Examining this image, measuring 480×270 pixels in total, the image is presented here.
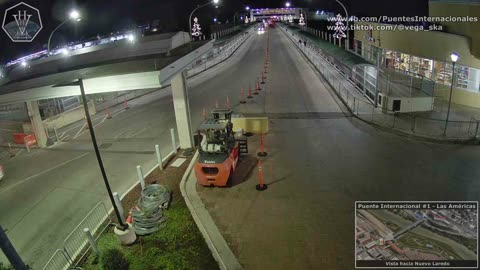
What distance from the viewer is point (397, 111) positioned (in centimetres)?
1892

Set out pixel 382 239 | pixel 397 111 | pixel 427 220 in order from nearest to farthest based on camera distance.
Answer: pixel 382 239, pixel 427 220, pixel 397 111

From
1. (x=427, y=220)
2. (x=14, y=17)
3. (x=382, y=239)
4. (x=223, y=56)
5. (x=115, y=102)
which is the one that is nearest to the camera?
(x=382, y=239)

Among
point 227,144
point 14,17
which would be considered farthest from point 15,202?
point 14,17

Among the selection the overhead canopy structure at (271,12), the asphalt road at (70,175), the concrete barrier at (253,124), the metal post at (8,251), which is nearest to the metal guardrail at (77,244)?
the asphalt road at (70,175)

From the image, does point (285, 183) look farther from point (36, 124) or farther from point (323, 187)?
point (36, 124)

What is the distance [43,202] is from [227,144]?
7866mm

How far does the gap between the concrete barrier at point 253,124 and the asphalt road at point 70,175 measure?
3.70 meters

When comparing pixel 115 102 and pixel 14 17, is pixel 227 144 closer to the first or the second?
pixel 115 102

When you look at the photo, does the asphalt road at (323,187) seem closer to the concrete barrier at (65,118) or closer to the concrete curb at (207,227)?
the concrete curb at (207,227)

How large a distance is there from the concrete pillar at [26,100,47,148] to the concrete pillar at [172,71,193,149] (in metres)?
9.49

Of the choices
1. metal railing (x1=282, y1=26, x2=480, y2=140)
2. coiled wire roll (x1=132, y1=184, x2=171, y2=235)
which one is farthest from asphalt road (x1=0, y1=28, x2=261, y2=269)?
metal railing (x1=282, y1=26, x2=480, y2=140)

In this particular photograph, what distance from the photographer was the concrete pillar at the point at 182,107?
15538mm

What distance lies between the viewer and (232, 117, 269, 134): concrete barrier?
17.9 meters

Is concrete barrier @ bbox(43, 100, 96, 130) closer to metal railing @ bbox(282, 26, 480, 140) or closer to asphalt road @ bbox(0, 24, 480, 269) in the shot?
asphalt road @ bbox(0, 24, 480, 269)
